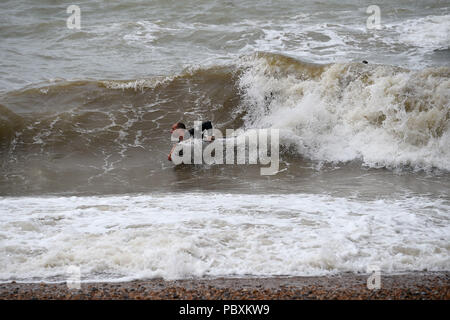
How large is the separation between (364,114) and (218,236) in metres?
5.33

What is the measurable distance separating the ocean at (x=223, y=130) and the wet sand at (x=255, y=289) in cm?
15

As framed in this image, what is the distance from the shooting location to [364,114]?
9.35 metres

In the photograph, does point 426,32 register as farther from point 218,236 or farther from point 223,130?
point 218,236

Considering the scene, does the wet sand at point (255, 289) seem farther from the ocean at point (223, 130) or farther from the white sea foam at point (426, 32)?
the white sea foam at point (426, 32)

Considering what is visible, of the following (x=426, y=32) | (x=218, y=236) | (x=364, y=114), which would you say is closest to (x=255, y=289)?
(x=218, y=236)

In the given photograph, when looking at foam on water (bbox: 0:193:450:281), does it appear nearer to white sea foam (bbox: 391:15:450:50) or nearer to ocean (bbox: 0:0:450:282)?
ocean (bbox: 0:0:450:282)

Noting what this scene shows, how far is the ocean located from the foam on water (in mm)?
22

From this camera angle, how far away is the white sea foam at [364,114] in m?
8.55

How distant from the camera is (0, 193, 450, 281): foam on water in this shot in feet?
15.1

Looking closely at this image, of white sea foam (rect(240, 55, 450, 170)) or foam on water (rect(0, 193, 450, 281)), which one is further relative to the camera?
white sea foam (rect(240, 55, 450, 170))

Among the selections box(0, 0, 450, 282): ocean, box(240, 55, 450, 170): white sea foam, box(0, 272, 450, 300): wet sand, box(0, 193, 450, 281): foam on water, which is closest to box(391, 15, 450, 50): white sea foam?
box(0, 0, 450, 282): ocean

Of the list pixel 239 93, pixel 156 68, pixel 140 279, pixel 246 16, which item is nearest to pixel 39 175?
pixel 140 279

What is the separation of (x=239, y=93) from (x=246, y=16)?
8.15 meters

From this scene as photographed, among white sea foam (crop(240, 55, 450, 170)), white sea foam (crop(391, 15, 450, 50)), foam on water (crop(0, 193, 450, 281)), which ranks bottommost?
Result: foam on water (crop(0, 193, 450, 281))
